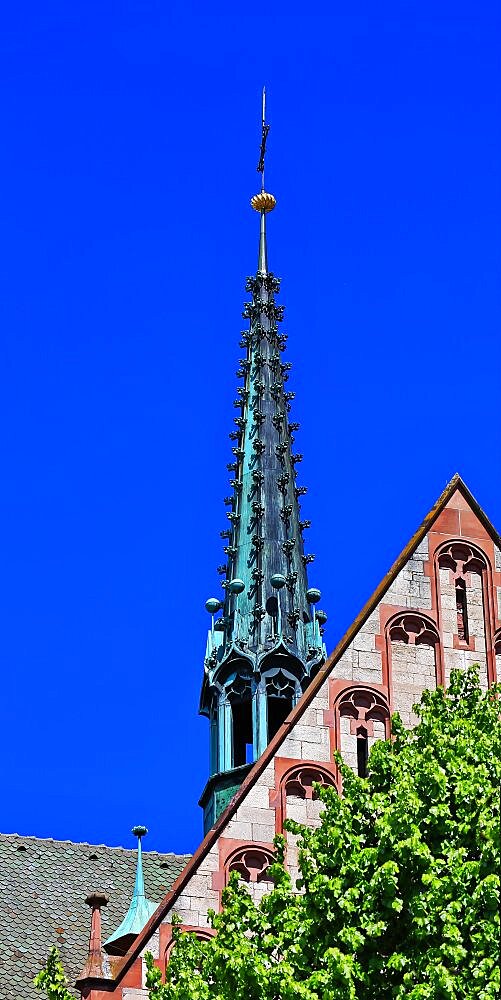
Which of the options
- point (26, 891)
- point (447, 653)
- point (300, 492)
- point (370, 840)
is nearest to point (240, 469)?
point (300, 492)

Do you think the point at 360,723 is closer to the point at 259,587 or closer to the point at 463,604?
the point at 463,604

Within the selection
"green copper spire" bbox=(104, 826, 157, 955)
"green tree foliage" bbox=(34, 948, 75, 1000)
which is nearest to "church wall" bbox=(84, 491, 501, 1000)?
"green tree foliage" bbox=(34, 948, 75, 1000)

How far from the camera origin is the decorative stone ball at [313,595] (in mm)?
54938

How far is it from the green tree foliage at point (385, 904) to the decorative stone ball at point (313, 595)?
2111 centimetres

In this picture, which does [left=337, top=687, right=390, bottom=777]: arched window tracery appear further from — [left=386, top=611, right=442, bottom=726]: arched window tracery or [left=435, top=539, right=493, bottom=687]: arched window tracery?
[left=435, top=539, right=493, bottom=687]: arched window tracery

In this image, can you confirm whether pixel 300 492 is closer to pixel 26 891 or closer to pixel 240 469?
pixel 240 469

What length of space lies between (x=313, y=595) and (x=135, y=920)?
1332cm

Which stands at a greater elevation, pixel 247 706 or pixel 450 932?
pixel 247 706

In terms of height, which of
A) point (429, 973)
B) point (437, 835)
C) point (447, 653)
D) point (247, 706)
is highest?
point (247, 706)

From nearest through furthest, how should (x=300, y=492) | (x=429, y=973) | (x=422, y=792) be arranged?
1. (x=429, y=973)
2. (x=422, y=792)
3. (x=300, y=492)

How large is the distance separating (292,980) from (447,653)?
35.1 ft

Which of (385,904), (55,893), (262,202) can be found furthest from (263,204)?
(385,904)

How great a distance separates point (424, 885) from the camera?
3159 cm

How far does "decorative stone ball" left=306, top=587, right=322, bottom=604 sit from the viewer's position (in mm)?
54938
